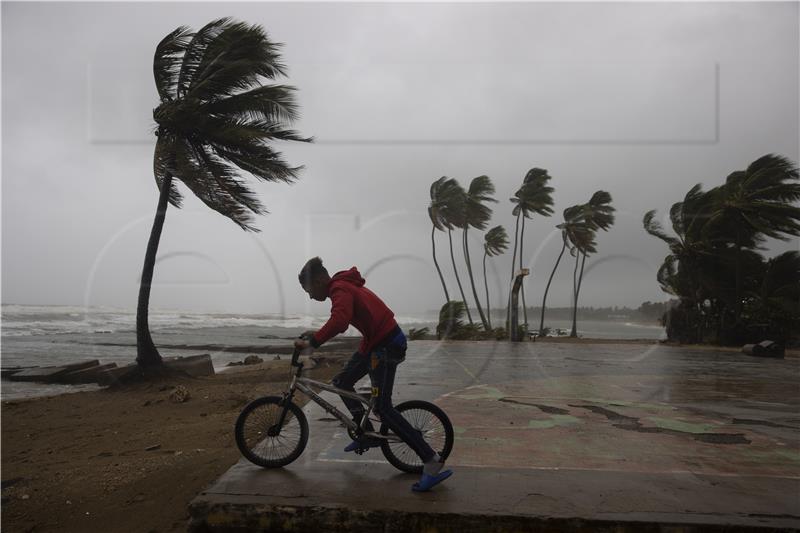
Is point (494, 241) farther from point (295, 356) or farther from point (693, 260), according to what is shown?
point (295, 356)

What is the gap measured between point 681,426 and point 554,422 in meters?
1.36

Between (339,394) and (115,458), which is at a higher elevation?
(339,394)

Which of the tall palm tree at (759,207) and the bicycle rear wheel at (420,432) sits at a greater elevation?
the tall palm tree at (759,207)

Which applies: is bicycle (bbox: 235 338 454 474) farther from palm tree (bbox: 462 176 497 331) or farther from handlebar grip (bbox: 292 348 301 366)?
palm tree (bbox: 462 176 497 331)

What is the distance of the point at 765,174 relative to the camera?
23906 millimetres

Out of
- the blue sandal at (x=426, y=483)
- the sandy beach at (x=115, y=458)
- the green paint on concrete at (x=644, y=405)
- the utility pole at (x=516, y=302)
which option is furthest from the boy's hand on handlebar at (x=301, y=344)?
the utility pole at (x=516, y=302)

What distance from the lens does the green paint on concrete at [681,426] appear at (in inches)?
235

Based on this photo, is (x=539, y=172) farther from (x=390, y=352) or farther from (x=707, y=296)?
(x=390, y=352)

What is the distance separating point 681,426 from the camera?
6.16 metres

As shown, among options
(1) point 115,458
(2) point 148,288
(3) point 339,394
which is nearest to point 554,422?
(3) point 339,394

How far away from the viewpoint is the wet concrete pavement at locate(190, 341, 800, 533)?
3.45 metres

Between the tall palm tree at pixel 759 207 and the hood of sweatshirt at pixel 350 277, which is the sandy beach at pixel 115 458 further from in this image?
the tall palm tree at pixel 759 207

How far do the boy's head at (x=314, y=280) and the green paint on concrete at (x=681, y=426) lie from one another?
13.8ft

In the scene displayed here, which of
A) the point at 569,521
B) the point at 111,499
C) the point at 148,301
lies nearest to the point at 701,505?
the point at 569,521
